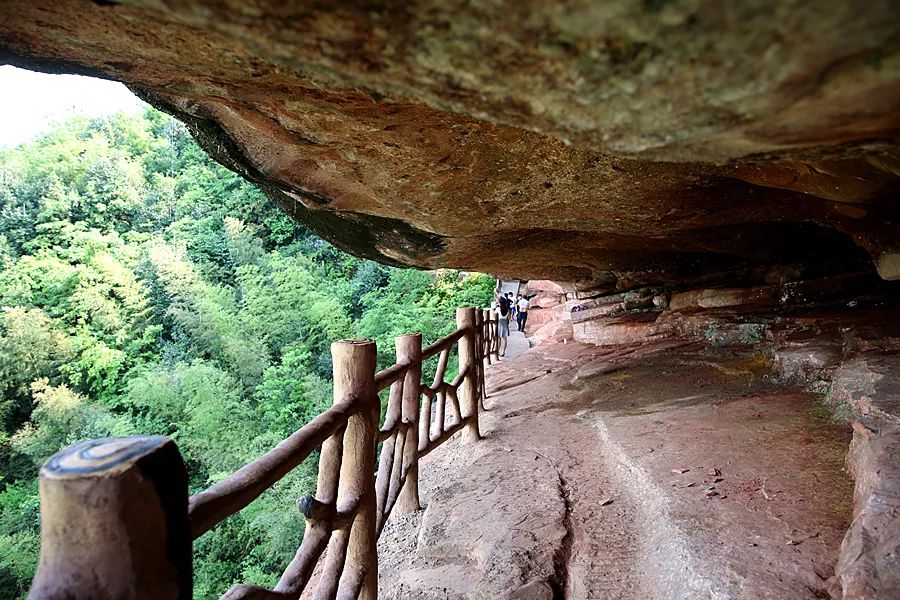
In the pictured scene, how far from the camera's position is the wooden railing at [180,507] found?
3.11ft

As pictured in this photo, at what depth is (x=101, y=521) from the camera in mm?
948

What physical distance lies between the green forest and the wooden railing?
8.36 metres

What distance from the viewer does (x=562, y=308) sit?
48.0ft

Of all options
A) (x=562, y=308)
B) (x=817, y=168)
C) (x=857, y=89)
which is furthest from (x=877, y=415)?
(x=562, y=308)

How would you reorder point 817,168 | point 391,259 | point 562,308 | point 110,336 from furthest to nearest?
point 110,336 < point 562,308 < point 391,259 < point 817,168

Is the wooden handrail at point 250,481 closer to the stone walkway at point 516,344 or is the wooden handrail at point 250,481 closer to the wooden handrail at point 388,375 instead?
the wooden handrail at point 388,375

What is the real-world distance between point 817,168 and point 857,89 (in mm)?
2370

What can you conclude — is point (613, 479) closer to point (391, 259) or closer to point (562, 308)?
point (391, 259)

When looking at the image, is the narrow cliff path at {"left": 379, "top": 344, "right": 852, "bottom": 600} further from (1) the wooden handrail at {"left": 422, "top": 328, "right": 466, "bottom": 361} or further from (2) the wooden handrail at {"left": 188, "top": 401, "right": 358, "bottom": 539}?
(2) the wooden handrail at {"left": 188, "top": 401, "right": 358, "bottom": 539}

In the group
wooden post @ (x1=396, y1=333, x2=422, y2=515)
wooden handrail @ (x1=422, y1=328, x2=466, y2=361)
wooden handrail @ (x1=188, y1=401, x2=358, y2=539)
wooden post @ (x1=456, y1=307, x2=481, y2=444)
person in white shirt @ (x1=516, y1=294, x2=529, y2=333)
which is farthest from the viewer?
person in white shirt @ (x1=516, y1=294, x2=529, y2=333)

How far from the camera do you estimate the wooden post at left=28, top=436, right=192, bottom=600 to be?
3.08 ft

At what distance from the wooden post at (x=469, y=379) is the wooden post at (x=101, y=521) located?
13.6ft

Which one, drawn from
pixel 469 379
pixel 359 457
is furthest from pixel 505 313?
pixel 359 457

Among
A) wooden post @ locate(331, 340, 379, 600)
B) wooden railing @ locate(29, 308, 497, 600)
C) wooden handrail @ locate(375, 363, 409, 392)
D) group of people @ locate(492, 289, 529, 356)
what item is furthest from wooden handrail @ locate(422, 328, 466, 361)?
group of people @ locate(492, 289, 529, 356)
